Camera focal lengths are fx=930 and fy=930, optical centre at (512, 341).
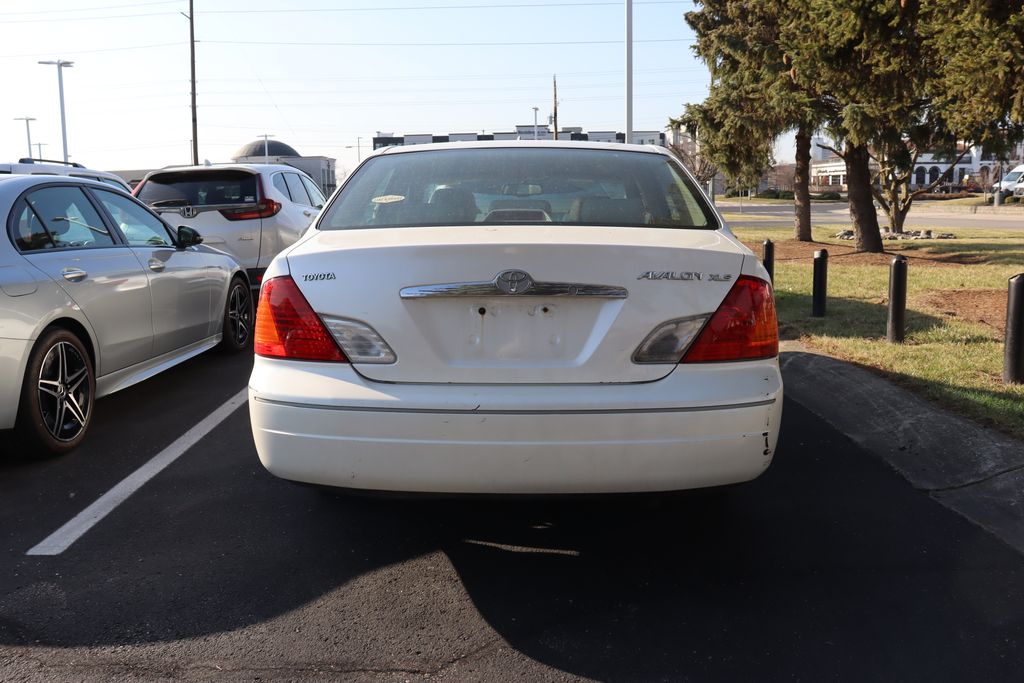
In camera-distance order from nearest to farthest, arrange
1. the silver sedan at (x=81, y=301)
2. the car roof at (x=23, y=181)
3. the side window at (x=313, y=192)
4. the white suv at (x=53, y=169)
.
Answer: the silver sedan at (x=81, y=301) → the car roof at (x=23, y=181) → the side window at (x=313, y=192) → the white suv at (x=53, y=169)

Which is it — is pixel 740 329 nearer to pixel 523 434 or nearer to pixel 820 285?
pixel 523 434

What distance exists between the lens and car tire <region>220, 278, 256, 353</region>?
812cm

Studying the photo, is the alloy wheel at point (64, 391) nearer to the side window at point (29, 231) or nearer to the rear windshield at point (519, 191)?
the side window at point (29, 231)

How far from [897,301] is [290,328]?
20.0 ft

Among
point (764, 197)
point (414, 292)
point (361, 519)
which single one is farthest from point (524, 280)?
point (764, 197)

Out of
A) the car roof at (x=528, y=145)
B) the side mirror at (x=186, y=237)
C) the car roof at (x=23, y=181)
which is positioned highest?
the car roof at (x=528, y=145)

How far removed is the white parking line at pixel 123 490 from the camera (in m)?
3.94

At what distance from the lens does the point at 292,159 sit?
91000 mm

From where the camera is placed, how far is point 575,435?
3.16 m

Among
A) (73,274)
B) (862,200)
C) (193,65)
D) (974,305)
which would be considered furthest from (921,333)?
(193,65)

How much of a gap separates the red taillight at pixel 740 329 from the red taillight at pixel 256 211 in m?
7.98

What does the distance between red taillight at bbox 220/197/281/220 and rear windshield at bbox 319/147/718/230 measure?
611 cm

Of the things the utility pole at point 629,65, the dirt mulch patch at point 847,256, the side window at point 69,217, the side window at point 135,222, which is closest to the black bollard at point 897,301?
the side window at point 135,222

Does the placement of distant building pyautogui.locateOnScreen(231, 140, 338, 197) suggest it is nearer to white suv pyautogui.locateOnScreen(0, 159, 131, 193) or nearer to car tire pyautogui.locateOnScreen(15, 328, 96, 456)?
white suv pyautogui.locateOnScreen(0, 159, 131, 193)
